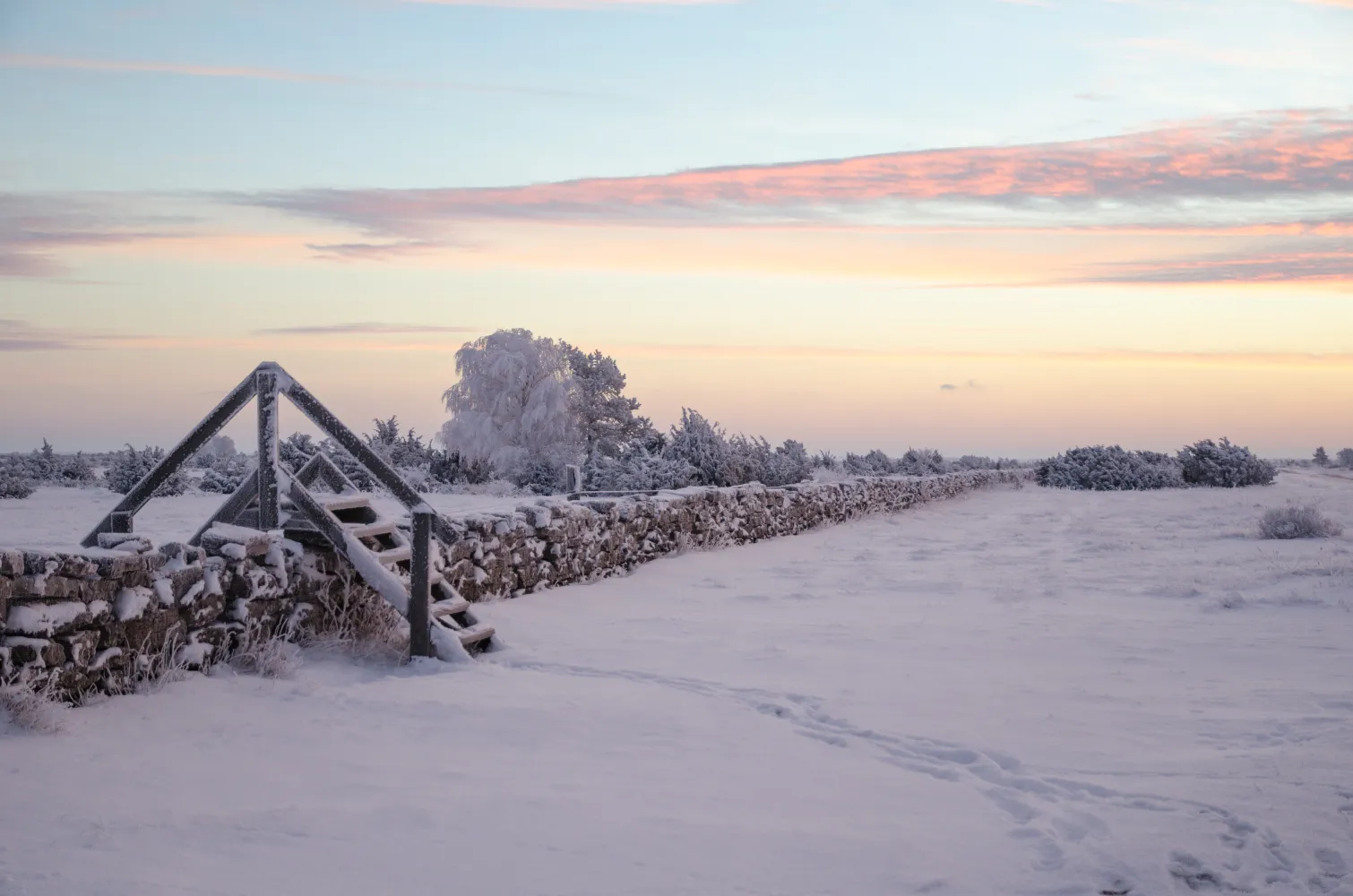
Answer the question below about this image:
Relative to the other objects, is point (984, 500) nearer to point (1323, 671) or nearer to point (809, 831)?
point (1323, 671)

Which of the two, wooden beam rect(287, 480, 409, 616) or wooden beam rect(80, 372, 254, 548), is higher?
wooden beam rect(80, 372, 254, 548)

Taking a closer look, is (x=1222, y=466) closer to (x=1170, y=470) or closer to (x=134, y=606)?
(x=1170, y=470)

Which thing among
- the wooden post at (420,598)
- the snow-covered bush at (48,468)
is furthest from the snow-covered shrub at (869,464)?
the wooden post at (420,598)

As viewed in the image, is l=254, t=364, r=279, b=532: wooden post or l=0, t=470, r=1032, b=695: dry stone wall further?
l=254, t=364, r=279, b=532: wooden post

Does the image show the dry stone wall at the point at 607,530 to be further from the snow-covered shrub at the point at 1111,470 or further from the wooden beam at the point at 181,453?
the snow-covered shrub at the point at 1111,470

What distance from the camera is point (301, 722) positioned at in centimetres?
484

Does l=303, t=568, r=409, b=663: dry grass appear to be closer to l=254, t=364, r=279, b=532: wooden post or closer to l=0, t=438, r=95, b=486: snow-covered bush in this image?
l=254, t=364, r=279, b=532: wooden post

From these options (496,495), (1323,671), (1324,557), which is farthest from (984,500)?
(1323,671)

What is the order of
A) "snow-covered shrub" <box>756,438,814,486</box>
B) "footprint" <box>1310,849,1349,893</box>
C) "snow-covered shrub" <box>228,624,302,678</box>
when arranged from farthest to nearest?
1. "snow-covered shrub" <box>756,438,814,486</box>
2. "snow-covered shrub" <box>228,624,302,678</box>
3. "footprint" <box>1310,849,1349,893</box>

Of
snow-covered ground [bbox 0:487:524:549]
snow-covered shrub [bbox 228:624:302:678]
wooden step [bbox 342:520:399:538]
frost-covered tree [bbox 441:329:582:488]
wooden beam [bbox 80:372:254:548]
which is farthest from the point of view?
frost-covered tree [bbox 441:329:582:488]

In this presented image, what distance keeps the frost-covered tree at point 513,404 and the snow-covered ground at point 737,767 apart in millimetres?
26148

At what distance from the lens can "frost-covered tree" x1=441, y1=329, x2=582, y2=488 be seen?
111ft

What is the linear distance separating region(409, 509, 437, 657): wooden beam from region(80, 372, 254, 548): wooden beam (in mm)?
1377

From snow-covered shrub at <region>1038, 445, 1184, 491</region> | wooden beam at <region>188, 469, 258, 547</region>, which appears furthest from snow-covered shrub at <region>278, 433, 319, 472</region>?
snow-covered shrub at <region>1038, 445, 1184, 491</region>
